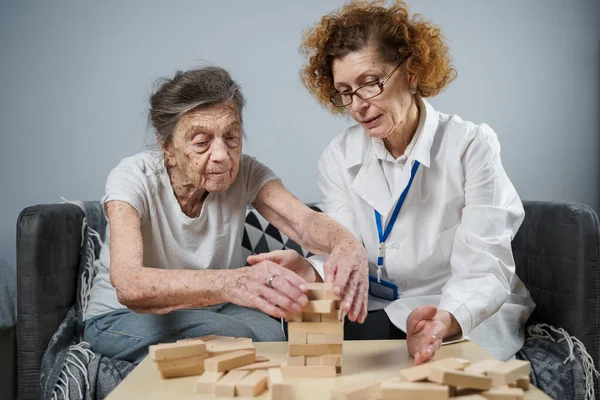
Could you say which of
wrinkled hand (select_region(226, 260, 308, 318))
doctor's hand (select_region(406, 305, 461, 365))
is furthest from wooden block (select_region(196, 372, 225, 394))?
doctor's hand (select_region(406, 305, 461, 365))

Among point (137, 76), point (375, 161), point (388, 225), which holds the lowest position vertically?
point (388, 225)

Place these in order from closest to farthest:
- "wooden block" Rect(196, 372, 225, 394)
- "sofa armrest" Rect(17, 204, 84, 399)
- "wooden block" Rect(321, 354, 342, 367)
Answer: "wooden block" Rect(196, 372, 225, 394), "wooden block" Rect(321, 354, 342, 367), "sofa armrest" Rect(17, 204, 84, 399)

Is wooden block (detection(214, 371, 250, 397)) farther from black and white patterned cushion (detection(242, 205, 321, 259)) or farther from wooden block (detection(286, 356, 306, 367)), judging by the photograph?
black and white patterned cushion (detection(242, 205, 321, 259))

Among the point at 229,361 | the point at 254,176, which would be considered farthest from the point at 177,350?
the point at 254,176

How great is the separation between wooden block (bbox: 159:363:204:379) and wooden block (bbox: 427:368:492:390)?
589 mm

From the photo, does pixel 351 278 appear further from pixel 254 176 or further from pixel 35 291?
pixel 35 291

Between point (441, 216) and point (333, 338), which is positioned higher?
point (441, 216)

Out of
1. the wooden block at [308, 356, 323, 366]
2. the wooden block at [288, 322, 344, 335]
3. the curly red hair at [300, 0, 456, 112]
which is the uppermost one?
the curly red hair at [300, 0, 456, 112]

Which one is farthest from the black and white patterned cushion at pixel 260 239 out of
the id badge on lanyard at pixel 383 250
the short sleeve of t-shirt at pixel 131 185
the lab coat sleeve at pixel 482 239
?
the lab coat sleeve at pixel 482 239

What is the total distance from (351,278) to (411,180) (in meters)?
0.73

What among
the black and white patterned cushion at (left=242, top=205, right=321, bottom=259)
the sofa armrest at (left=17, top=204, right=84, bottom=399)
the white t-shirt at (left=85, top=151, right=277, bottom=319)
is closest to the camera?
the white t-shirt at (left=85, top=151, right=277, bottom=319)

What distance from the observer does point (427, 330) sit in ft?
5.64

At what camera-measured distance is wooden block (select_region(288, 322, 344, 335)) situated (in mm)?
1509

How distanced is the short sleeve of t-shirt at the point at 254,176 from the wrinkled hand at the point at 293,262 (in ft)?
1.28
